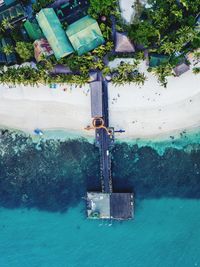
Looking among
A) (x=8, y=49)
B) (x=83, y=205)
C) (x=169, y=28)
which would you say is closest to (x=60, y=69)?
(x=8, y=49)

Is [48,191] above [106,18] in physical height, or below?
below

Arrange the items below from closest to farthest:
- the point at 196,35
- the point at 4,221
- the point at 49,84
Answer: the point at 196,35 < the point at 49,84 < the point at 4,221

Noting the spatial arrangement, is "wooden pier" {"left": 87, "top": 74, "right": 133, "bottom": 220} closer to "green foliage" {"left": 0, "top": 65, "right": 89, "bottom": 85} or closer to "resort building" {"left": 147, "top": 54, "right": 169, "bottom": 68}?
"green foliage" {"left": 0, "top": 65, "right": 89, "bottom": 85}


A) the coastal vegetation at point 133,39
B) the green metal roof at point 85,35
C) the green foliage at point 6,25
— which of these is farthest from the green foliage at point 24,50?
the green metal roof at point 85,35

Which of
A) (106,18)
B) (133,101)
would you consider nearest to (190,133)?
(133,101)

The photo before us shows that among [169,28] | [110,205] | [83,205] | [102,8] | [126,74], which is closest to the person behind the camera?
[102,8]

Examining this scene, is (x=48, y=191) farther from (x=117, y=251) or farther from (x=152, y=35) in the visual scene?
(x=152, y=35)

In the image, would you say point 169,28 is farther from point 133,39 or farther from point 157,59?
point 133,39
